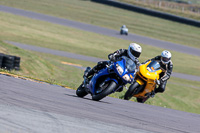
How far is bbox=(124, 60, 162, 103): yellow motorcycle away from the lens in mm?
12047

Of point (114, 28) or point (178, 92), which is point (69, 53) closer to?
point (178, 92)

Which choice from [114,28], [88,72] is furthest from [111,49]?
[88,72]

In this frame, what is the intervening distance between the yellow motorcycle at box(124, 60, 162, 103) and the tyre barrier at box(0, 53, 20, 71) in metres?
5.00

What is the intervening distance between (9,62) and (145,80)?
210 inches

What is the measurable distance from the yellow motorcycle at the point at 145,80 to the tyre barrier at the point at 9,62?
500 centimetres

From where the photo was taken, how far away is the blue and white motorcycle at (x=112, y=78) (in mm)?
8594

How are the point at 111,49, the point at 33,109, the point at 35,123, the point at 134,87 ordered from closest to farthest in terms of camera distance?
the point at 35,123 < the point at 33,109 < the point at 134,87 < the point at 111,49

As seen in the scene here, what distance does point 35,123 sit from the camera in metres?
4.37

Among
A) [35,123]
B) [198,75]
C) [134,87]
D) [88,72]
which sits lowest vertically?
[198,75]

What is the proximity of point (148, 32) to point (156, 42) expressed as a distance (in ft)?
13.7

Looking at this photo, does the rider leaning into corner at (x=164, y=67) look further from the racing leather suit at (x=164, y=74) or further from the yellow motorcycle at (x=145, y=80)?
the yellow motorcycle at (x=145, y=80)

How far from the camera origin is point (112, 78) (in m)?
8.74

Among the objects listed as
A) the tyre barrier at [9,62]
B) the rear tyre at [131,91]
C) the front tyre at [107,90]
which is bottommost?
the tyre barrier at [9,62]

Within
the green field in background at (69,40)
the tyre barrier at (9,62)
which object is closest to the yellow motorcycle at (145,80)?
the tyre barrier at (9,62)
